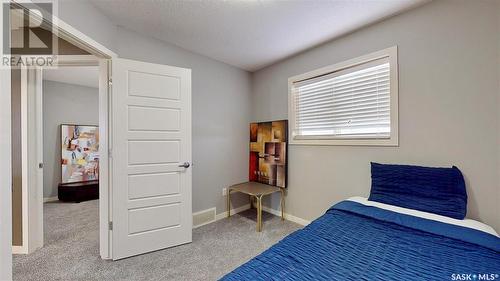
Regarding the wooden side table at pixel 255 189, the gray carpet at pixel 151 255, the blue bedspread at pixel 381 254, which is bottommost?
the gray carpet at pixel 151 255

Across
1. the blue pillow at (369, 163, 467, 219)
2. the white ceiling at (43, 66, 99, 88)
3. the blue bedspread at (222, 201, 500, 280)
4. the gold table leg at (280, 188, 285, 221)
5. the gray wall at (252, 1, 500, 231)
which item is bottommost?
the gold table leg at (280, 188, 285, 221)

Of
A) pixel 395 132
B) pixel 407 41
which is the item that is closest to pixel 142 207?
pixel 395 132

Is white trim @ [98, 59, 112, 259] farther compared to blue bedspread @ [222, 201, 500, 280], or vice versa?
white trim @ [98, 59, 112, 259]

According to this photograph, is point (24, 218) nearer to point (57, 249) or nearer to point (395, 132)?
point (57, 249)

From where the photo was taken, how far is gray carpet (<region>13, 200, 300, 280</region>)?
1.79 meters

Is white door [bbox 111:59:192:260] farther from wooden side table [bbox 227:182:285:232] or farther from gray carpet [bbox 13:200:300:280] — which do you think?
wooden side table [bbox 227:182:285:232]

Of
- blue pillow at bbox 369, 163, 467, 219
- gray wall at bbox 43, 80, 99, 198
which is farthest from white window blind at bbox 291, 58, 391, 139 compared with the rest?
gray wall at bbox 43, 80, 99, 198

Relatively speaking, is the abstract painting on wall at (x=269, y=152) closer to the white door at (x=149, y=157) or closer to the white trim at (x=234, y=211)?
the white trim at (x=234, y=211)

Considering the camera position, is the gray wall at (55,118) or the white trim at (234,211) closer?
the white trim at (234,211)

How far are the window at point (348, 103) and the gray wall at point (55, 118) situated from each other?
14.7 ft

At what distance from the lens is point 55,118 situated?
4.10 m

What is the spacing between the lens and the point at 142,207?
2.13 metres

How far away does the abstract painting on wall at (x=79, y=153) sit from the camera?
13.5 ft

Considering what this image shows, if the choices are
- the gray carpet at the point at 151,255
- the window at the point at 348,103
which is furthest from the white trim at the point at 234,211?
the window at the point at 348,103
